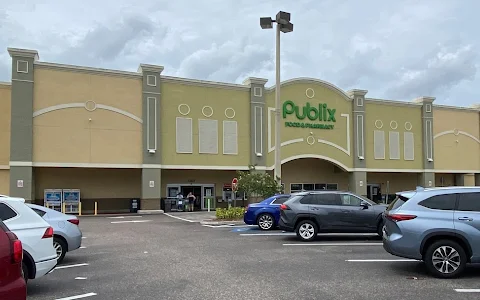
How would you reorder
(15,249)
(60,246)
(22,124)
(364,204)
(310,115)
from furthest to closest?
(310,115) < (22,124) < (364,204) < (60,246) < (15,249)

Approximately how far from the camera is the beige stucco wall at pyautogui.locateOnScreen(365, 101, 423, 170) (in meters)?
37.8

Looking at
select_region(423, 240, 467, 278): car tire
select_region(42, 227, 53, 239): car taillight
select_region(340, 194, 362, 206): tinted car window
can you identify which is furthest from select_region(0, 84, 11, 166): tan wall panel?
select_region(423, 240, 467, 278): car tire

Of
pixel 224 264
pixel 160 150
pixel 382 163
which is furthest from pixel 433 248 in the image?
pixel 382 163

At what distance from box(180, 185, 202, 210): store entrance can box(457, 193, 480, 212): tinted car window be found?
25763 millimetres

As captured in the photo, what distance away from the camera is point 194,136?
103 feet

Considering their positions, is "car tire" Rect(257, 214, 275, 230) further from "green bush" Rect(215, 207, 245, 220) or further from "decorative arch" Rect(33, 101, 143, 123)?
"decorative arch" Rect(33, 101, 143, 123)

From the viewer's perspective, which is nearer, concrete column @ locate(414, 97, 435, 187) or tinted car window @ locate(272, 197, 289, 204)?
tinted car window @ locate(272, 197, 289, 204)

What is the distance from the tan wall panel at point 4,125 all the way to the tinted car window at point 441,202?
25.4m

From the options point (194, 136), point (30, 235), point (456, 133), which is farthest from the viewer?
point (456, 133)

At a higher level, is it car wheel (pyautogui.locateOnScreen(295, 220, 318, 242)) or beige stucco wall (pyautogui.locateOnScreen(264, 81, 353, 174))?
beige stucco wall (pyautogui.locateOnScreen(264, 81, 353, 174))

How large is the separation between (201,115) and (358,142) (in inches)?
521

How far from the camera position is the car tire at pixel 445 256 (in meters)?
8.65

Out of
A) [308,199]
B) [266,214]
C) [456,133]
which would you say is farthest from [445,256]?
[456,133]

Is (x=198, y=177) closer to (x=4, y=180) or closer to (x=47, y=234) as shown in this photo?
(x=4, y=180)
